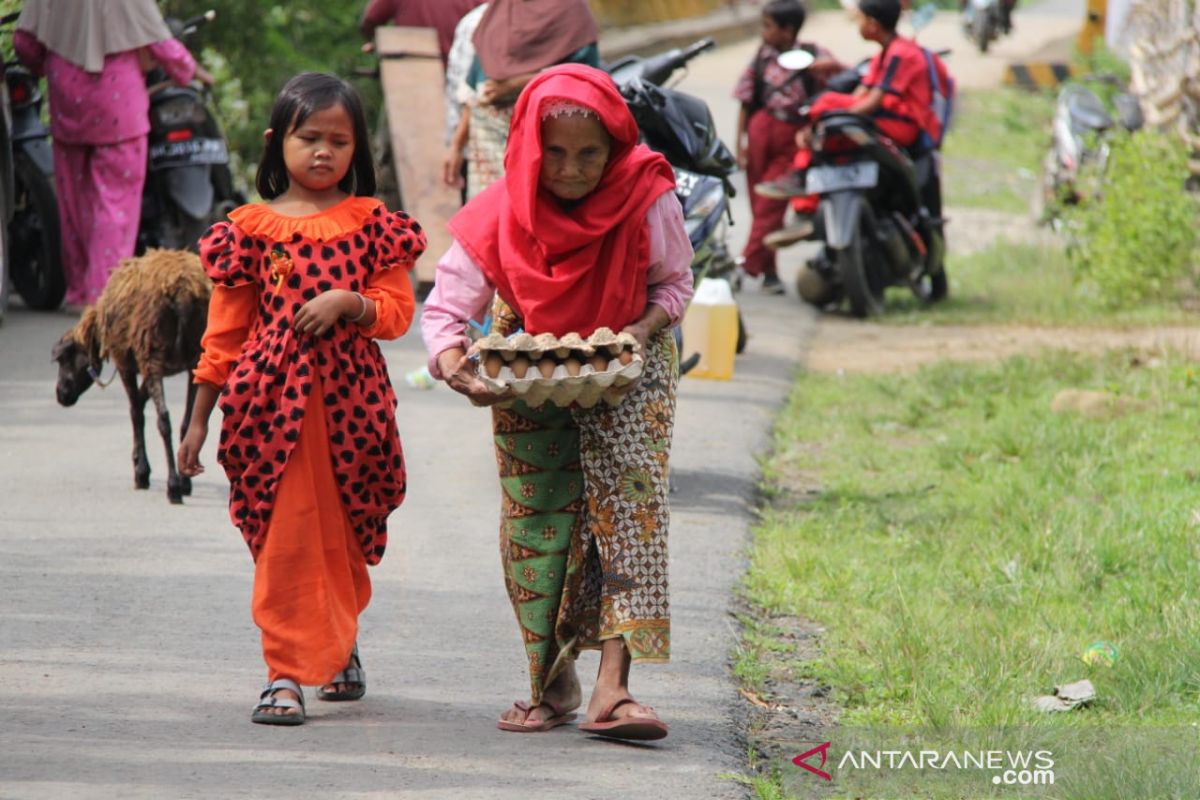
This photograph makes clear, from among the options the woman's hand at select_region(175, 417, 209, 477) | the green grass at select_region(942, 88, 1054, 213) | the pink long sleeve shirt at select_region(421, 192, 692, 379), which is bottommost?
the green grass at select_region(942, 88, 1054, 213)

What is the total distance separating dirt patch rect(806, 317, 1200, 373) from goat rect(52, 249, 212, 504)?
4.43 meters

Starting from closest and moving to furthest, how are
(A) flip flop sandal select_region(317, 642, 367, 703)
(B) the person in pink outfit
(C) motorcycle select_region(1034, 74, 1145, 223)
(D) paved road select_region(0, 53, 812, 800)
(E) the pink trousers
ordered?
(D) paved road select_region(0, 53, 812, 800) < (A) flip flop sandal select_region(317, 642, 367, 703) < (B) the person in pink outfit < (E) the pink trousers < (C) motorcycle select_region(1034, 74, 1145, 223)

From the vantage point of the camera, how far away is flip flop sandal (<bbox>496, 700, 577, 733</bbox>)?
429cm

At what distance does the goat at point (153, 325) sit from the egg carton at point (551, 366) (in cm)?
239

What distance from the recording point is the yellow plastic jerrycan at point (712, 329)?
8523mm

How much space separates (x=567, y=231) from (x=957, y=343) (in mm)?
6781

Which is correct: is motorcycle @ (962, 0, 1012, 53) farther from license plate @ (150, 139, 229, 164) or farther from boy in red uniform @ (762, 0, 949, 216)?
license plate @ (150, 139, 229, 164)

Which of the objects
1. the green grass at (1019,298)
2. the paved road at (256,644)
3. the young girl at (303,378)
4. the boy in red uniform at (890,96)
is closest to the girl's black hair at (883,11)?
the boy in red uniform at (890,96)

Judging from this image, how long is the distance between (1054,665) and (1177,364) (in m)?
4.46

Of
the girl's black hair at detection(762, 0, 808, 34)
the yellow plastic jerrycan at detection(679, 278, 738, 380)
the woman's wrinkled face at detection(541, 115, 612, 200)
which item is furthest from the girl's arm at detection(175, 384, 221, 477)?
the girl's black hair at detection(762, 0, 808, 34)

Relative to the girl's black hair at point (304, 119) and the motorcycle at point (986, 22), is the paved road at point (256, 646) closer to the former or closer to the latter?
the girl's black hair at point (304, 119)

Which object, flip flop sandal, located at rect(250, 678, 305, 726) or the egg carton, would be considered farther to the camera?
flip flop sandal, located at rect(250, 678, 305, 726)

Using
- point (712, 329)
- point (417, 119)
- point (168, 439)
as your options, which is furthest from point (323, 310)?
point (417, 119)

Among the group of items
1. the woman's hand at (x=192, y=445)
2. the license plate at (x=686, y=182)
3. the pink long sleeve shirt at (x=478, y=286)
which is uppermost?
the pink long sleeve shirt at (x=478, y=286)
